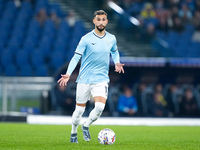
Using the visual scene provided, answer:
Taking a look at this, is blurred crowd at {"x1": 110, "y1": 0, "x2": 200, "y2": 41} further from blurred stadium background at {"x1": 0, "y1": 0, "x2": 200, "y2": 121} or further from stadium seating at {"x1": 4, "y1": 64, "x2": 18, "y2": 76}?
stadium seating at {"x1": 4, "y1": 64, "x2": 18, "y2": 76}

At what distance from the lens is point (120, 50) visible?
22797 mm

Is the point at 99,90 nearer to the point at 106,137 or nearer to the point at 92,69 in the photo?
the point at 92,69

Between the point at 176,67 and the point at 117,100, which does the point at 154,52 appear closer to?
the point at 176,67

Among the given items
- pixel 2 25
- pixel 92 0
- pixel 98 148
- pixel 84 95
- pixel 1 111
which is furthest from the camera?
pixel 92 0

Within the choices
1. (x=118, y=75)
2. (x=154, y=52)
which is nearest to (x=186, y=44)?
(x=154, y=52)

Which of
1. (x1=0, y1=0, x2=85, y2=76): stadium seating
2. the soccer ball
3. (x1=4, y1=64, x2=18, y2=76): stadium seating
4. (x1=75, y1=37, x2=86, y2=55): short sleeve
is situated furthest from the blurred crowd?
the soccer ball

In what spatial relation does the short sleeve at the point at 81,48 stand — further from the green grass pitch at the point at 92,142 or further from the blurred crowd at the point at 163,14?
the blurred crowd at the point at 163,14

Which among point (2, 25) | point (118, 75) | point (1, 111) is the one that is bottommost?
point (1, 111)

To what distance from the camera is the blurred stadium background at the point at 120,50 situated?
1945 cm

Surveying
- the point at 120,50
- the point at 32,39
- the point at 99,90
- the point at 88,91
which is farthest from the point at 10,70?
the point at 99,90

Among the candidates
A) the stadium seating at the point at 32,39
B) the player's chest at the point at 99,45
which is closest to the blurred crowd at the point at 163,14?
the stadium seating at the point at 32,39

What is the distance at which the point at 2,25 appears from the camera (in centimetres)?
2341

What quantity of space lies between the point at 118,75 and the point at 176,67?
7.74 ft

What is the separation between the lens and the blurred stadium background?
19453mm
